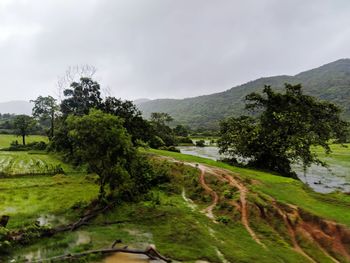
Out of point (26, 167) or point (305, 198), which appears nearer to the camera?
point (305, 198)

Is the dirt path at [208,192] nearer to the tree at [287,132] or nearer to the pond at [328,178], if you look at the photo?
the tree at [287,132]

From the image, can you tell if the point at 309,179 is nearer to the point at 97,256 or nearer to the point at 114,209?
the point at 114,209

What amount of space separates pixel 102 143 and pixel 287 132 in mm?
21131

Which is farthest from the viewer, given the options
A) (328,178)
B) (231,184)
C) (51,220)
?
(328,178)

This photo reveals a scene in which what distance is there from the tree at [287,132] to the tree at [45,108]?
4684cm

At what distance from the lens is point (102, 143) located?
20.8 meters

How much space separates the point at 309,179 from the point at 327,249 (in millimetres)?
20958

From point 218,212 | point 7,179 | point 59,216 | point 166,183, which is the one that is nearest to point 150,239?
point 218,212

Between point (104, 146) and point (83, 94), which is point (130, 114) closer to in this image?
point (83, 94)

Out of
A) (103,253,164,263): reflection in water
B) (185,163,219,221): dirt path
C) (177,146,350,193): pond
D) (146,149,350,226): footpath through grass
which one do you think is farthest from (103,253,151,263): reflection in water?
(177,146,350,193): pond

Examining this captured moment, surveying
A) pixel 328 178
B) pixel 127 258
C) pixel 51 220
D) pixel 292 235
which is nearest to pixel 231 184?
pixel 292 235

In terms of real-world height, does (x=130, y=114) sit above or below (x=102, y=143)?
above

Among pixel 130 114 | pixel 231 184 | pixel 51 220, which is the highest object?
pixel 130 114

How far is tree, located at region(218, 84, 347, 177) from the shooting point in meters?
32.2
